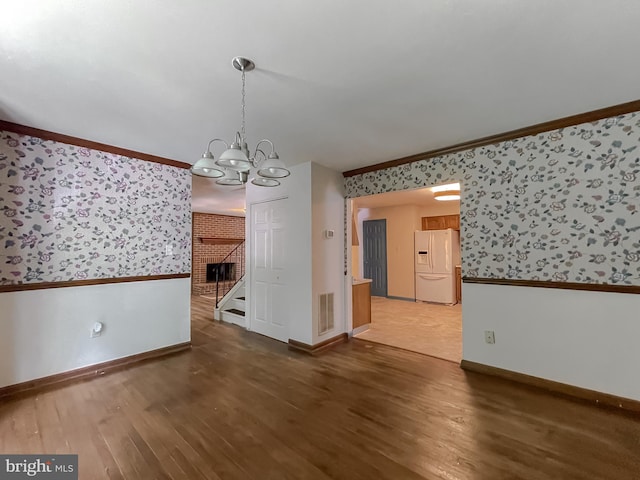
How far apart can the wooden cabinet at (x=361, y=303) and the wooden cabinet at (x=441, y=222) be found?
11.0 ft

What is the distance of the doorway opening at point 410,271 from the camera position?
4.55 m

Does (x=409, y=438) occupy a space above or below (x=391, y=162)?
below

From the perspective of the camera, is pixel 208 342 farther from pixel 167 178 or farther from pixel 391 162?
pixel 391 162

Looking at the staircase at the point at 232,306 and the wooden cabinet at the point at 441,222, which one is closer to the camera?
the staircase at the point at 232,306

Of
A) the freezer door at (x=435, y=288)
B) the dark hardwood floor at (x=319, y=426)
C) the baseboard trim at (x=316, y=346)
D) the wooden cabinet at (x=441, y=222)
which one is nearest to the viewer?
the dark hardwood floor at (x=319, y=426)

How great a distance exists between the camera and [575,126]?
2.57 meters

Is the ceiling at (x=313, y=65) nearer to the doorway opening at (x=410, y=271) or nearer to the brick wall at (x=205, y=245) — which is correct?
the doorway opening at (x=410, y=271)

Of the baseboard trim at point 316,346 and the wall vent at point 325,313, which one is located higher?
the wall vent at point 325,313

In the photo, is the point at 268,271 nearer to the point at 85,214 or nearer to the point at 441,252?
the point at 85,214

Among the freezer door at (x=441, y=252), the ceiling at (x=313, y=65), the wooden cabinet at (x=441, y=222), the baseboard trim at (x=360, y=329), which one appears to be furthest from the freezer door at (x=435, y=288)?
the ceiling at (x=313, y=65)

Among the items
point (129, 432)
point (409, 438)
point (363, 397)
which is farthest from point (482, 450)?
point (129, 432)

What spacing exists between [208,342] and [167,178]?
2.22 metres

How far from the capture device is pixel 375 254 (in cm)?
768

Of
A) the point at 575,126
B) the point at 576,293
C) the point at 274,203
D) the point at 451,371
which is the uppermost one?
the point at 575,126
